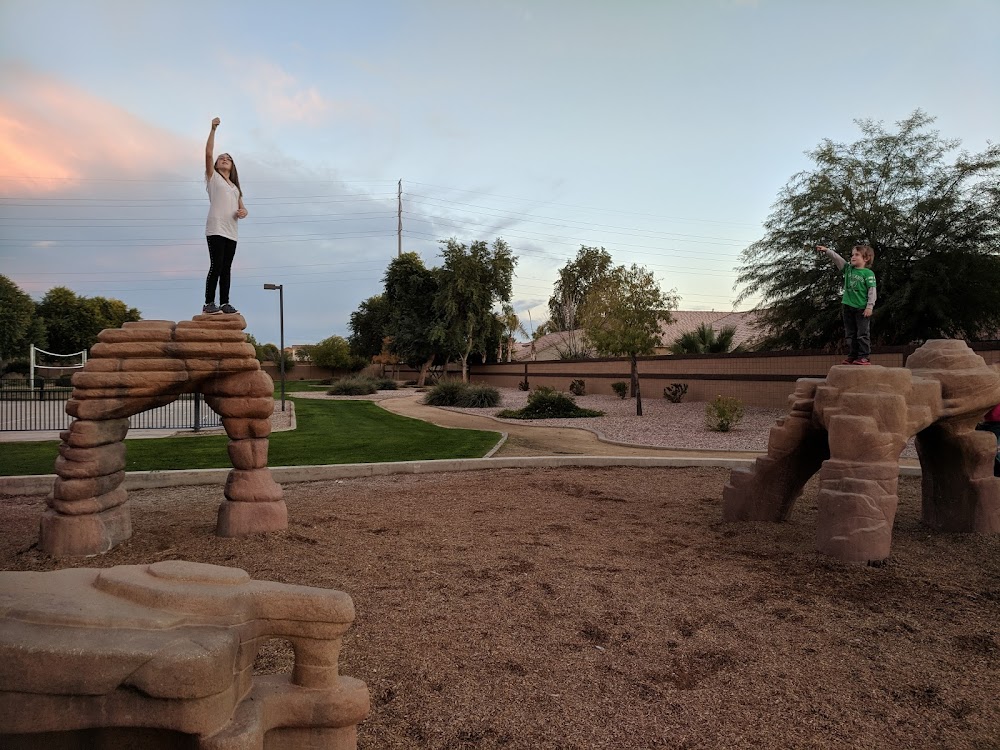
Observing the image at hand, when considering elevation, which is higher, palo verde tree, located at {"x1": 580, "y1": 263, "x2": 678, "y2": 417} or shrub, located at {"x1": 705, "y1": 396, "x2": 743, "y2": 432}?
Answer: palo verde tree, located at {"x1": 580, "y1": 263, "x2": 678, "y2": 417}

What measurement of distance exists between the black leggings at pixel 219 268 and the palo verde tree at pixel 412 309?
110 ft

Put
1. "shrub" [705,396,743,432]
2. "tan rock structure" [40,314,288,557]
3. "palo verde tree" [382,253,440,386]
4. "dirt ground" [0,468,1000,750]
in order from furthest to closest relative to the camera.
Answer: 1. "palo verde tree" [382,253,440,386]
2. "shrub" [705,396,743,432]
3. "tan rock structure" [40,314,288,557]
4. "dirt ground" [0,468,1000,750]

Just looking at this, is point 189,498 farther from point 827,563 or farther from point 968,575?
point 968,575

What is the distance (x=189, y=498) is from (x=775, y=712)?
7.44 metres

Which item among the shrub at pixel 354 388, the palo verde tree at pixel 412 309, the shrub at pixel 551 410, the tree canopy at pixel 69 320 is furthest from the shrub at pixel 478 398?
the tree canopy at pixel 69 320

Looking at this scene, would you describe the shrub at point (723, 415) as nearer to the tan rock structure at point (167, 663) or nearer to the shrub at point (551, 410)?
the shrub at point (551, 410)

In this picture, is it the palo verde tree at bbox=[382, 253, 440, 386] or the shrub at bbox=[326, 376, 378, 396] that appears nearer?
the shrub at bbox=[326, 376, 378, 396]

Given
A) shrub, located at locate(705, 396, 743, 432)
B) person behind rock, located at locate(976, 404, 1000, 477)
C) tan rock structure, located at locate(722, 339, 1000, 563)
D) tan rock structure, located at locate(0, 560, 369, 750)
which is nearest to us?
tan rock structure, located at locate(0, 560, 369, 750)

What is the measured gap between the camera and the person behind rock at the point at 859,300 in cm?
614

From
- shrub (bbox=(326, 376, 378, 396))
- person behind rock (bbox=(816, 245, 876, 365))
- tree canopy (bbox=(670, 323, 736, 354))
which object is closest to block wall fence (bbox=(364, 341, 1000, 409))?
tree canopy (bbox=(670, 323, 736, 354))

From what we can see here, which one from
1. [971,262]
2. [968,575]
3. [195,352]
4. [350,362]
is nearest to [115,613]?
[195,352]

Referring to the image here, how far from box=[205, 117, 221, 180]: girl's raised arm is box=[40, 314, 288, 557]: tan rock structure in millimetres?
1468

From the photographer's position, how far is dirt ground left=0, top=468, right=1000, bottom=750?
116 inches

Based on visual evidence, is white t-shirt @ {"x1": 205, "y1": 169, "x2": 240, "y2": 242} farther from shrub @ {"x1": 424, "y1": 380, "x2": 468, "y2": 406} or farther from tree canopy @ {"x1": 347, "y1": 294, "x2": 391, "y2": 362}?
tree canopy @ {"x1": 347, "y1": 294, "x2": 391, "y2": 362}
